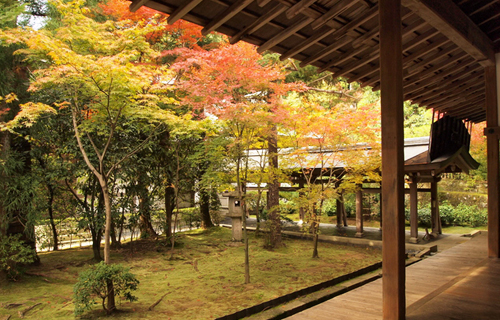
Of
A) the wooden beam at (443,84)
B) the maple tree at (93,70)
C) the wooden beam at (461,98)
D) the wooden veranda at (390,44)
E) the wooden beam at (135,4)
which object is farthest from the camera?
the wooden beam at (461,98)

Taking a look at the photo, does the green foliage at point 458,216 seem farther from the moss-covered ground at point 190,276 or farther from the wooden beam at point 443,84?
the wooden beam at point 443,84

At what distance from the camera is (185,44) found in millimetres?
10016

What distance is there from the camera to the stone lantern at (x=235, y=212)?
988cm

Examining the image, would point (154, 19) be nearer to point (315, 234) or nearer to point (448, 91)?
point (315, 234)

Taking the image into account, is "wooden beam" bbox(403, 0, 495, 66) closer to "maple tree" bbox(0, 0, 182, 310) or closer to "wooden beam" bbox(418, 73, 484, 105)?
"wooden beam" bbox(418, 73, 484, 105)

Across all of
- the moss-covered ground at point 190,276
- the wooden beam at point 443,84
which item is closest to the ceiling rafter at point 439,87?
the wooden beam at point 443,84

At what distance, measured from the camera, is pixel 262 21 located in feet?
9.86

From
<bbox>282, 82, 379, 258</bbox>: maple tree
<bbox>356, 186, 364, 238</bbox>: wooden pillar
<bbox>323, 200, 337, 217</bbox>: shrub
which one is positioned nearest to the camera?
<bbox>282, 82, 379, 258</bbox>: maple tree

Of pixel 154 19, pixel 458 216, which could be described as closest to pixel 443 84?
pixel 154 19

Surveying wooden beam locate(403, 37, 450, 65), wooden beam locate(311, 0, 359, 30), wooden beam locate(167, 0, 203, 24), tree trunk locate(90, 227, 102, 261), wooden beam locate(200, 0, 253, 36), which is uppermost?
wooden beam locate(403, 37, 450, 65)

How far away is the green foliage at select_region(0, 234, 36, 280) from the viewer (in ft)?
19.2

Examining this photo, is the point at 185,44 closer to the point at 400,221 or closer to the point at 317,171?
the point at 317,171

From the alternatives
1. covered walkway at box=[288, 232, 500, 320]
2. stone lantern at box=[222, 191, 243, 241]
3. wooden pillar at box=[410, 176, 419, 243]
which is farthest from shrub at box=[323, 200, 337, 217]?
covered walkway at box=[288, 232, 500, 320]

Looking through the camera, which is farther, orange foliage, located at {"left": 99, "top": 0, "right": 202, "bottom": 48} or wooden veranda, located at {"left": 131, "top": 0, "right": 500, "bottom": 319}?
orange foliage, located at {"left": 99, "top": 0, "right": 202, "bottom": 48}
